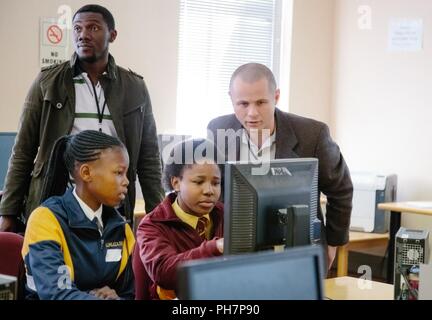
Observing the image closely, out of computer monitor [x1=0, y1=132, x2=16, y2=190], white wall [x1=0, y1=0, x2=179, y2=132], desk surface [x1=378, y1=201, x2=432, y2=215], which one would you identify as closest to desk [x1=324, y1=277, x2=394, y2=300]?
desk surface [x1=378, y1=201, x2=432, y2=215]

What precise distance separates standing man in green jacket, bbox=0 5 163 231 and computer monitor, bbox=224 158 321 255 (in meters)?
1.03

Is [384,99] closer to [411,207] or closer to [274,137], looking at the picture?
[411,207]

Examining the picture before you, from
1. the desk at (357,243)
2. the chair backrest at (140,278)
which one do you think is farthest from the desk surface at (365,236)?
the chair backrest at (140,278)

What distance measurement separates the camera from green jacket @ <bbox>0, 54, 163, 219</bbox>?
2477mm

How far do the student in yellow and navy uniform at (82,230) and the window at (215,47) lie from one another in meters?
2.73

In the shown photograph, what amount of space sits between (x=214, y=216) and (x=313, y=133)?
19.0 inches

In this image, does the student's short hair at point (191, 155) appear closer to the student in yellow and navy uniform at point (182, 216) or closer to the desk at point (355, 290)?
the student in yellow and navy uniform at point (182, 216)

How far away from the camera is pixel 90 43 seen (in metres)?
2.52

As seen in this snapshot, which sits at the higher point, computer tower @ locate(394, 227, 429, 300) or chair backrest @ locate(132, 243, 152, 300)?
computer tower @ locate(394, 227, 429, 300)

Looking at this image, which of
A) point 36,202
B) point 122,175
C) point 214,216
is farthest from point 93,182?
point 36,202

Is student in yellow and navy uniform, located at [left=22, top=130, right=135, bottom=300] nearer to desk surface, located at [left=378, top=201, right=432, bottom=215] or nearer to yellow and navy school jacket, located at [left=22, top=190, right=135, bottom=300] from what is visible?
yellow and navy school jacket, located at [left=22, top=190, right=135, bottom=300]

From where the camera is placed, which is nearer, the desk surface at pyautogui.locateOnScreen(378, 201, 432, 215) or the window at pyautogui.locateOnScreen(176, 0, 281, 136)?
the desk surface at pyautogui.locateOnScreen(378, 201, 432, 215)
